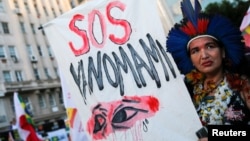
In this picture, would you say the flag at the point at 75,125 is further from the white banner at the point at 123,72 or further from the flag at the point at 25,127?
the white banner at the point at 123,72

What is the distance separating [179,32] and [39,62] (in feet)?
111

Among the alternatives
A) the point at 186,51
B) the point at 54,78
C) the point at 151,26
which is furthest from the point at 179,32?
the point at 54,78

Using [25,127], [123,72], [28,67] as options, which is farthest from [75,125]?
[28,67]

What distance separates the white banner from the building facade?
2767 cm

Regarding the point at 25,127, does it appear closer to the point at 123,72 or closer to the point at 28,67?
the point at 123,72

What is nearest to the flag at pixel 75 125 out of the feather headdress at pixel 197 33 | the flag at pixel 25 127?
the flag at pixel 25 127

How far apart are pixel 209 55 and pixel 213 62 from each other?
52 mm

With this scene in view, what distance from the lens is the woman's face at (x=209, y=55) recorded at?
8.46 feet

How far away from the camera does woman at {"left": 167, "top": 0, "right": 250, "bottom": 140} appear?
2449 millimetres

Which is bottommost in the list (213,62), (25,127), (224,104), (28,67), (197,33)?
(25,127)

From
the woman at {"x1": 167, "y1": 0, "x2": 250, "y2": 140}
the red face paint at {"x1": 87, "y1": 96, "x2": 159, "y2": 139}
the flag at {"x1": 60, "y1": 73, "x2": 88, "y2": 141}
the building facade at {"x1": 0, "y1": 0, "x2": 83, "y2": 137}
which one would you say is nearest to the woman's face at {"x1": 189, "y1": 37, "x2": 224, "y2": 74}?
the woman at {"x1": 167, "y1": 0, "x2": 250, "y2": 140}

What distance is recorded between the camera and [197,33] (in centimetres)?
263

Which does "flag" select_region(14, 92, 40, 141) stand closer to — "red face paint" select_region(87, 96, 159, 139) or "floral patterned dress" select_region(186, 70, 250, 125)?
"red face paint" select_region(87, 96, 159, 139)

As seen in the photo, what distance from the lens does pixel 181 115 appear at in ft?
9.48
